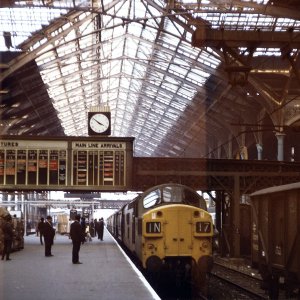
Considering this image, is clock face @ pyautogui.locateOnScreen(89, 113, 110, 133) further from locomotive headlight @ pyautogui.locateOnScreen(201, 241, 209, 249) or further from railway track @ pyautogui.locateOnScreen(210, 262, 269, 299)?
locomotive headlight @ pyautogui.locateOnScreen(201, 241, 209, 249)

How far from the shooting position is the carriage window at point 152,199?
61.4 ft

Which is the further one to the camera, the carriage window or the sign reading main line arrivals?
the sign reading main line arrivals

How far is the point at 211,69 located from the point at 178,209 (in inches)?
929

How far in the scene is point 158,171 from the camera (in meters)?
31.0

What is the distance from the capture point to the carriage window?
61.4ft

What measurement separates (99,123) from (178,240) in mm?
14766

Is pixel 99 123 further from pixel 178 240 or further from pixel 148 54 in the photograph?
pixel 178 240

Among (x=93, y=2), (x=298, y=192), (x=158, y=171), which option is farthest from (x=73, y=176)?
(x=298, y=192)

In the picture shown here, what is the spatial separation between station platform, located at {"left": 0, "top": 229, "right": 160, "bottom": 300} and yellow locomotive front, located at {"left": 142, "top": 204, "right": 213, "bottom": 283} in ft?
2.97

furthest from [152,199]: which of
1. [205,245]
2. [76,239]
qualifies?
[76,239]

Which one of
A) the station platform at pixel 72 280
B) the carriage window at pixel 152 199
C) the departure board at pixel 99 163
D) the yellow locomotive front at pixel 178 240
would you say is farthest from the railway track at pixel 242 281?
the departure board at pixel 99 163

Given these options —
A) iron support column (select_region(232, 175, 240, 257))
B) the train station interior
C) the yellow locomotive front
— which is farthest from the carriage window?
iron support column (select_region(232, 175, 240, 257))

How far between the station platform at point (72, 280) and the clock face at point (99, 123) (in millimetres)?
11500

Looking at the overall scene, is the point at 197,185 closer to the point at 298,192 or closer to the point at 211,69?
the point at 211,69
